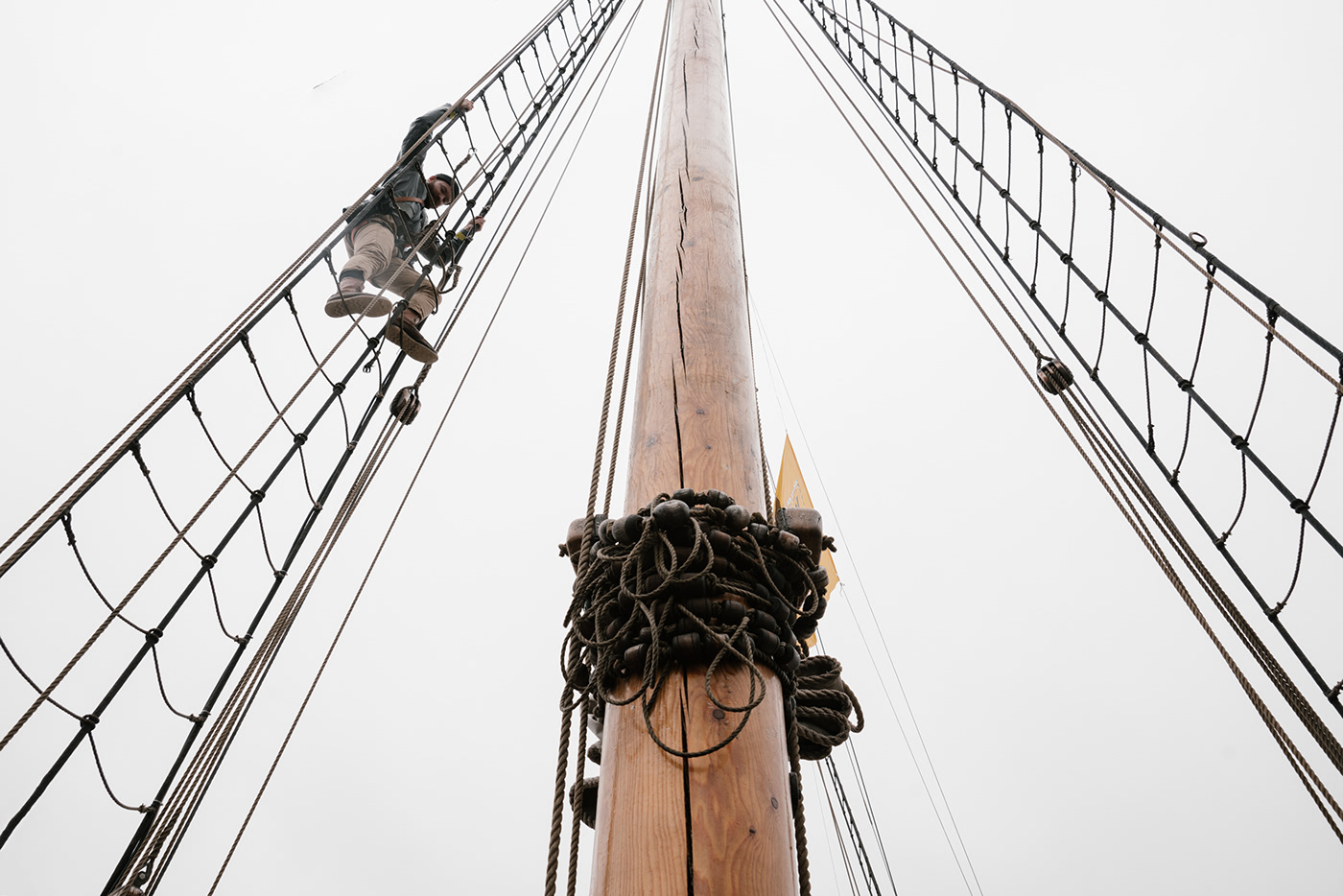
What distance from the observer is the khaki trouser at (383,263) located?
3.95m

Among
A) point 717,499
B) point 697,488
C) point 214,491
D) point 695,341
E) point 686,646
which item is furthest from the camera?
point 214,491

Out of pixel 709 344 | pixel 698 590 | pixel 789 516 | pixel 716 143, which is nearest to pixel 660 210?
pixel 716 143

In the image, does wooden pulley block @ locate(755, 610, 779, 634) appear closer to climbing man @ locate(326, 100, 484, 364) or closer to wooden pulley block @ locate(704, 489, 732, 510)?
wooden pulley block @ locate(704, 489, 732, 510)

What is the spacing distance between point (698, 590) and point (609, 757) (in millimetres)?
291

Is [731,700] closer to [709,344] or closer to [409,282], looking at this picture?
[709,344]

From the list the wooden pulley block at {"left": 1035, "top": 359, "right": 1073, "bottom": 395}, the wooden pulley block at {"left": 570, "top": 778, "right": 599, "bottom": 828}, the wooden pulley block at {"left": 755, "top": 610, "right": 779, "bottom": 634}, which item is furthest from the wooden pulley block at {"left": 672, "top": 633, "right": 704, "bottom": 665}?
the wooden pulley block at {"left": 1035, "top": 359, "right": 1073, "bottom": 395}

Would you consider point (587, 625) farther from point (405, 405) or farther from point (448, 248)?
point (448, 248)

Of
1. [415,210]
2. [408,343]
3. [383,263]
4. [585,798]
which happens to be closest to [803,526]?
[585,798]

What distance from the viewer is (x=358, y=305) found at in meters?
3.68

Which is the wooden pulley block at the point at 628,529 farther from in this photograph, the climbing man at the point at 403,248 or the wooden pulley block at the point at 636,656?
A: the climbing man at the point at 403,248

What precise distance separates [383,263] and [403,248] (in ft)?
1.13

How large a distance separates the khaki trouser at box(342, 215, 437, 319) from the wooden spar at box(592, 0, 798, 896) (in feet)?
6.22

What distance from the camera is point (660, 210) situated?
229 cm

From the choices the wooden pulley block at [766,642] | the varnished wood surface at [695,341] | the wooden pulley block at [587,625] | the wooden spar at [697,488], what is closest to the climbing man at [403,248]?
the varnished wood surface at [695,341]
